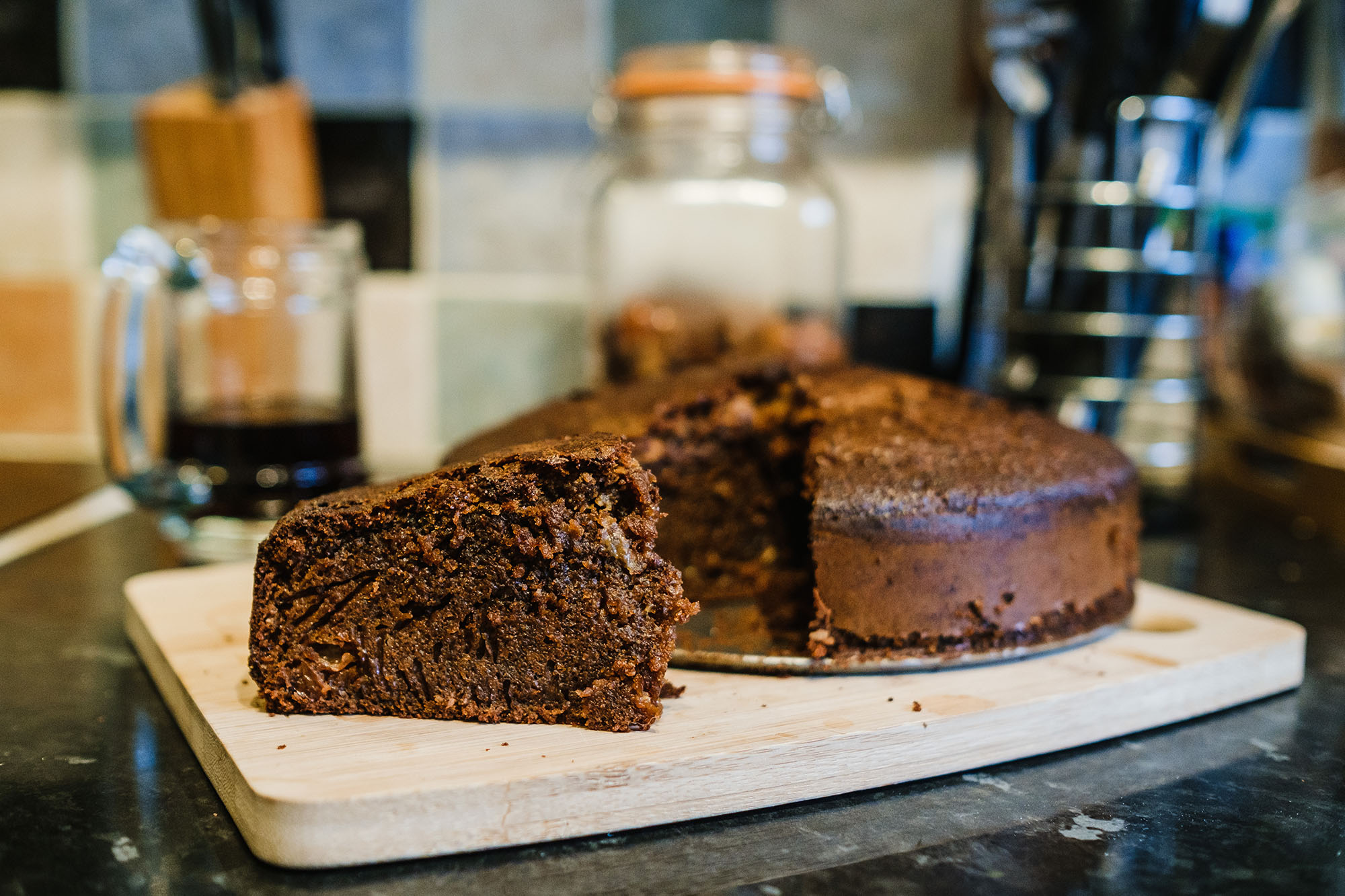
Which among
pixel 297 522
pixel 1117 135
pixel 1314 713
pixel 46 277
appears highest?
pixel 1117 135

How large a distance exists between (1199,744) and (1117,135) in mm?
1009

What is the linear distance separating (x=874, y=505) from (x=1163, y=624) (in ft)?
1.24

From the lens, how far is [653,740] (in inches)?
32.0

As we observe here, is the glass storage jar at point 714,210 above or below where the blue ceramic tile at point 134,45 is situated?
below

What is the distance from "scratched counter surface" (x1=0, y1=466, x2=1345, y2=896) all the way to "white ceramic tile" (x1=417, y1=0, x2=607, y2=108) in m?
1.27

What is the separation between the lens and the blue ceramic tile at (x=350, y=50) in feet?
6.43

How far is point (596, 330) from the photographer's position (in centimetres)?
179

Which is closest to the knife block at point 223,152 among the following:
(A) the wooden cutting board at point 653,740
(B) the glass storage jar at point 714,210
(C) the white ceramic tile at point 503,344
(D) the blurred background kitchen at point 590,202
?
(D) the blurred background kitchen at point 590,202

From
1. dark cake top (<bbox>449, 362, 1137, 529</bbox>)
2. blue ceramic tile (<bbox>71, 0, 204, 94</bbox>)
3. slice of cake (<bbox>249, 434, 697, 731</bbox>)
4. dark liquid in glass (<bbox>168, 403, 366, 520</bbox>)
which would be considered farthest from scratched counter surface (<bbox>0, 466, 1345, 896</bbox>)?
blue ceramic tile (<bbox>71, 0, 204, 94</bbox>)

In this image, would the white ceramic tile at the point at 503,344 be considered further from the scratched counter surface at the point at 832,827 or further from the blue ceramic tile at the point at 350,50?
the scratched counter surface at the point at 832,827

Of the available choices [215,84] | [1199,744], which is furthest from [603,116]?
[1199,744]

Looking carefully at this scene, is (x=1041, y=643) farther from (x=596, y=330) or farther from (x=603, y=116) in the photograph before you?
(x=603, y=116)

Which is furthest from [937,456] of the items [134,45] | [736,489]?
[134,45]

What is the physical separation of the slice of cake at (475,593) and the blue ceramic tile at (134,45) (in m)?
1.47
